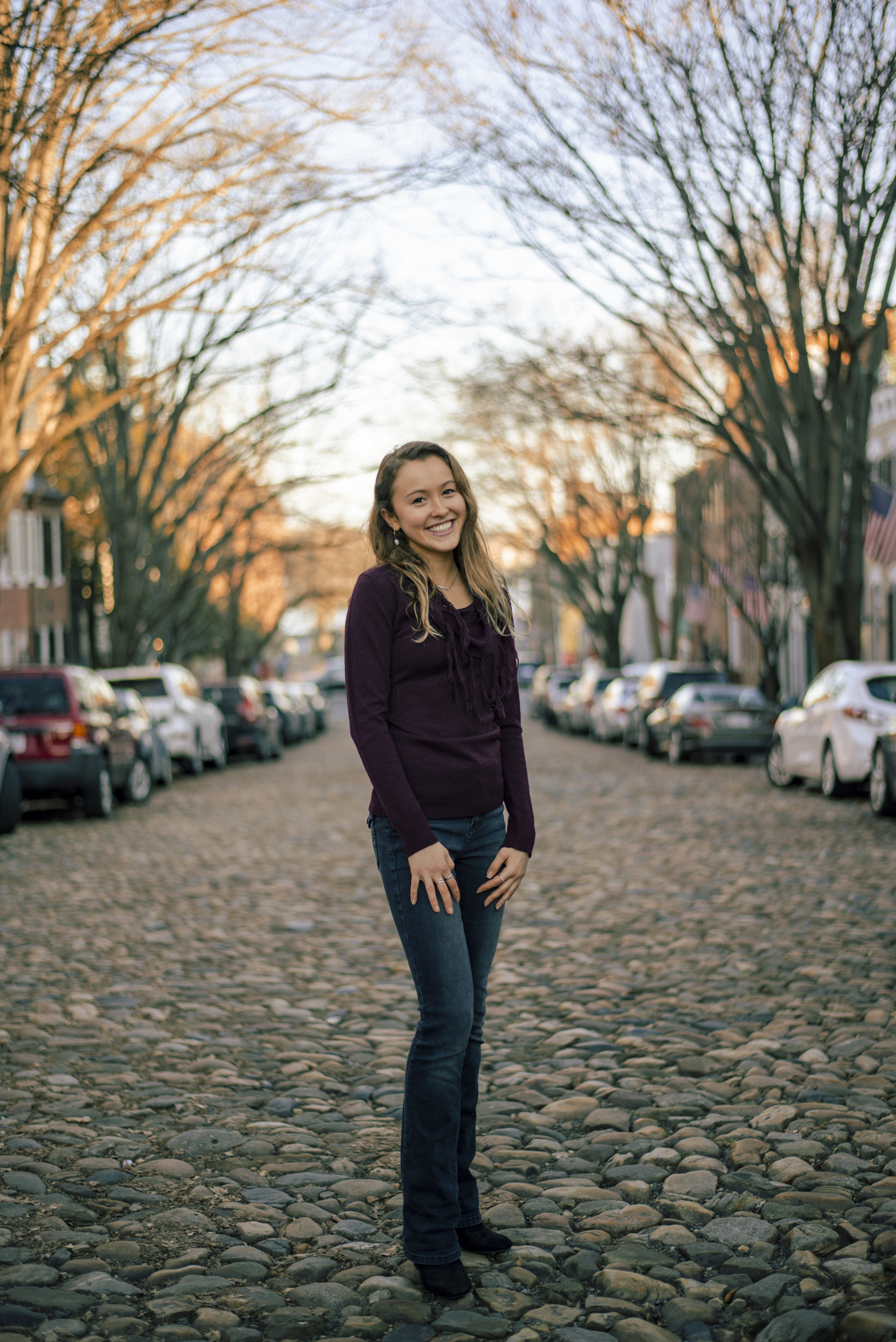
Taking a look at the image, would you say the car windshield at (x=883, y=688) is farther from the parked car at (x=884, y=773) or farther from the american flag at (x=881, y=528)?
the american flag at (x=881, y=528)

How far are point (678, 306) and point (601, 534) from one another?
2584 centimetres

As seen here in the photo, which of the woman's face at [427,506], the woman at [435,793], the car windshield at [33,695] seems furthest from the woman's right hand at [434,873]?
the car windshield at [33,695]

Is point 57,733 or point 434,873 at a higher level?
point 434,873

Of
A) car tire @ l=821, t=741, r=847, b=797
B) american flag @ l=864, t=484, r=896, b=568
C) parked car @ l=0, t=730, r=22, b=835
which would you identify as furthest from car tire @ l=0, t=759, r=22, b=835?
american flag @ l=864, t=484, r=896, b=568

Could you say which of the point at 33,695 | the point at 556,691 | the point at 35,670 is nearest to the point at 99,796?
the point at 33,695

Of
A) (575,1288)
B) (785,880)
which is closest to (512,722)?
(575,1288)

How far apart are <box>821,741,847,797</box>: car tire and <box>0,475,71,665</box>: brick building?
104ft

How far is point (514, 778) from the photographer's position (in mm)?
3912

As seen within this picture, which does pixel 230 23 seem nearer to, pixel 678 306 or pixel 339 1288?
pixel 678 306

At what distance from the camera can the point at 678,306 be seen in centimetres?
1981

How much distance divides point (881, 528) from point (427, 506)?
23.1m

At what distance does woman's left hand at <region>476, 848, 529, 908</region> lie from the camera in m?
3.80

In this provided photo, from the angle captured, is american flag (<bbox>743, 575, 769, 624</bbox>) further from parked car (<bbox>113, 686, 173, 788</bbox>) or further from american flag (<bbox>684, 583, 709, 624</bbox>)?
parked car (<bbox>113, 686, 173, 788</bbox>)

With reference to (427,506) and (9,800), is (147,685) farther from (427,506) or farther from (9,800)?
(427,506)
